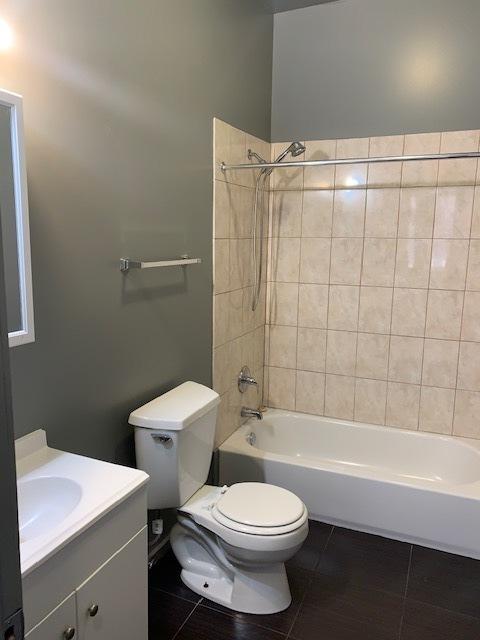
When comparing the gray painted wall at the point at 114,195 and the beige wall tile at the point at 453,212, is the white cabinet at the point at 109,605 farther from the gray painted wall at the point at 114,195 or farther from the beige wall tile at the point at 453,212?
the beige wall tile at the point at 453,212

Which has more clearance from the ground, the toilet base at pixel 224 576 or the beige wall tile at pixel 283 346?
the beige wall tile at pixel 283 346

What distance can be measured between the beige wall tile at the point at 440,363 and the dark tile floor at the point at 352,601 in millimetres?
939

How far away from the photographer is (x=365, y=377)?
3154mm

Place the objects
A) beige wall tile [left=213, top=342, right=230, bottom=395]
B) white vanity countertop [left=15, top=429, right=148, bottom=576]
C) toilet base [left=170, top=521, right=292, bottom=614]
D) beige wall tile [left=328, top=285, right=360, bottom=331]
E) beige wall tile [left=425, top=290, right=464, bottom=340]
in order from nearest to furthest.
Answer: white vanity countertop [left=15, top=429, right=148, bottom=576]
toilet base [left=170, top=521, right=292, bottom=614]
beige wall tile [left=213, top=342, right=230, bottom=395]
beige wall tile [left=425, top=290, right=464, bottom=340]
beige wall tile [left=328, top=285, right=360, bottom=331]

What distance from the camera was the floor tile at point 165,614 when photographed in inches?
77.7

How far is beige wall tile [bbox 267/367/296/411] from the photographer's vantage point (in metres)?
3.35

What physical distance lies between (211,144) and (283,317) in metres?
1.25

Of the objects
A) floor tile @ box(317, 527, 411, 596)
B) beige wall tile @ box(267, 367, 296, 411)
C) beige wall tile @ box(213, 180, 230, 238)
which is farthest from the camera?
beige wall tile @ box(267, 367, 296, 411)

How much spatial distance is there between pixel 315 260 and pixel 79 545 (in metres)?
2.28

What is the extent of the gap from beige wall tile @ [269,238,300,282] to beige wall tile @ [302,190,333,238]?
0.11 meters

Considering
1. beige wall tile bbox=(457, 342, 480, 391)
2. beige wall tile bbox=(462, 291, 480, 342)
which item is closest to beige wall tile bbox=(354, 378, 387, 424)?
beige wall tile bbox=(457, 342, 480, 391)

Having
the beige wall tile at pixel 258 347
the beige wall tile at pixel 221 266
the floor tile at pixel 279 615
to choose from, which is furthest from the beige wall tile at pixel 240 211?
the floor tile at pixel 279 615

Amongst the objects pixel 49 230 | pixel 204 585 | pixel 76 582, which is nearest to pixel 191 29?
pixel 49 230

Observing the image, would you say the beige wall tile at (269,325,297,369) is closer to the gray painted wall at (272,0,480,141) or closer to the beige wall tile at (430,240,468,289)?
the beige wall tile at (430,240,468,289)
